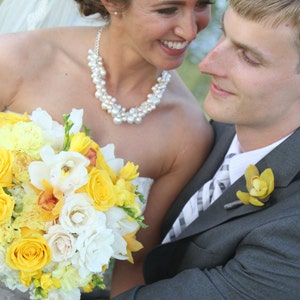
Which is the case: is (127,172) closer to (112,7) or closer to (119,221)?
(119,221)

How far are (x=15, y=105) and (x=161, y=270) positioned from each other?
40.0 inches

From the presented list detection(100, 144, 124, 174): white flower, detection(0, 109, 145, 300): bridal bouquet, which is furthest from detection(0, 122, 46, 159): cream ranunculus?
detection(100, 144, 124, 174): white flower

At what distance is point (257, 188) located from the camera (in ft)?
7.59

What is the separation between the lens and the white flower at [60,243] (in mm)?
2172

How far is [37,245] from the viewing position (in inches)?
84.5

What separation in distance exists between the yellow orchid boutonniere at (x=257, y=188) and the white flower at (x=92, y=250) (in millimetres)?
547

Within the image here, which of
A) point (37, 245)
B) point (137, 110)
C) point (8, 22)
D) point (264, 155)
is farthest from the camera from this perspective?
point (8, 22)

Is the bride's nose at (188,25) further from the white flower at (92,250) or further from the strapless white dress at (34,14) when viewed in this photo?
the white flower at (92,250)

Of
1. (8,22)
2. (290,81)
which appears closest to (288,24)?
(290,81)

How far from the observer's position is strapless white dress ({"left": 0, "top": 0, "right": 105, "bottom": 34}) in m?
3.44

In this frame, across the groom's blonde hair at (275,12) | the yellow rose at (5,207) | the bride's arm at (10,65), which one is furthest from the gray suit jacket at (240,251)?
the bride's arm at (10,65)

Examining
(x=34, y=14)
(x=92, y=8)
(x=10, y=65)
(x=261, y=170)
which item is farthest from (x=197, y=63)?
(x=261, y=170)

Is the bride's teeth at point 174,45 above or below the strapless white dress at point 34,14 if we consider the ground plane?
above

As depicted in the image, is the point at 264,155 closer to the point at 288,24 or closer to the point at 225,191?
the point at 225,191
